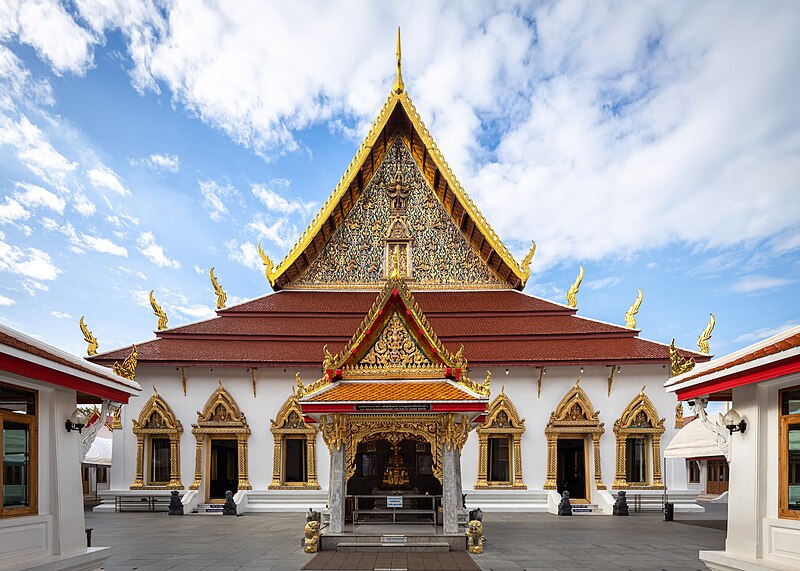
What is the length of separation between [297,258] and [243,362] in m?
4.11

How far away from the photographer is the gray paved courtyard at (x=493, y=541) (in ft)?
29.3

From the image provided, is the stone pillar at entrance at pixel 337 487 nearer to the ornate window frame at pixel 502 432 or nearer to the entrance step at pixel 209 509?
the ornate window frame at pixel 502 432

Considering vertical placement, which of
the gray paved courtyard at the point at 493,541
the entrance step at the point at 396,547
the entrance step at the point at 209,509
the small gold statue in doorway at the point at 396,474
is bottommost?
the entrance step at the point at 209,509

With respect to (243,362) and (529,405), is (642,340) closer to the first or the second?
(529,405)

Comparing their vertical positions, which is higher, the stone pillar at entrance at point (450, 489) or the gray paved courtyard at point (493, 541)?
the stone pillar at entrance at point (450, 489)

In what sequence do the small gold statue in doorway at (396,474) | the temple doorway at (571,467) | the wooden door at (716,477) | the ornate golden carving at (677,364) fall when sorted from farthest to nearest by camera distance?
1. the wooden door at (716,477)
2. the temple doorway at (571,467)
3. the small gold statue in doorway at (396,474)
4. the ornate golden carving at (677,364)

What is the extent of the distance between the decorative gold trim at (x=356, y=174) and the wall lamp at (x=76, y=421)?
1114cm

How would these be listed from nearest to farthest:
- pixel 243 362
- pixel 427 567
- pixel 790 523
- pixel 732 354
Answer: pixel 790 523 < pixel 732 354 < pixel 427 567 < pixel 243 362

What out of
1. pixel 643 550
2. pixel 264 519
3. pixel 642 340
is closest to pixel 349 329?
pixel 264 519

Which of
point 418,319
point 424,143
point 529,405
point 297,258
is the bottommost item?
point 529,405

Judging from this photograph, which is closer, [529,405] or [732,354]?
[732,354]

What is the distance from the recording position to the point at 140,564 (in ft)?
29.3

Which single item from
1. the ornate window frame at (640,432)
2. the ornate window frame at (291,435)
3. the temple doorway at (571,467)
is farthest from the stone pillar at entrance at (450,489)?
the ornate window frame at (640,432)

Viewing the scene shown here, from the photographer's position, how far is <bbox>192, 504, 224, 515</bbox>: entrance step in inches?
602
